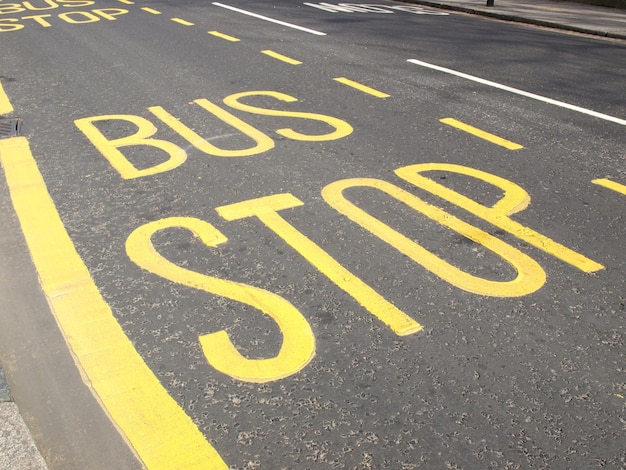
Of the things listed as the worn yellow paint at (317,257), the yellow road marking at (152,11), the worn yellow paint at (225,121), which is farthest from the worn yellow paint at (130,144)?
the yellow road marking at (152,11)

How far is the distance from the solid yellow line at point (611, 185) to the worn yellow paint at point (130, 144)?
10.3 feet

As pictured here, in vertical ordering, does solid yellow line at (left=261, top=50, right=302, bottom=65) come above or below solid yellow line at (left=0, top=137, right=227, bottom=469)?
below

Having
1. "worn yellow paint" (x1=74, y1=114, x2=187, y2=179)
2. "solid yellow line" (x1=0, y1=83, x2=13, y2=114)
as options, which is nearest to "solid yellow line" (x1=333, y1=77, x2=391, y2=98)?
"worn yellow paint" (x1=74, y1=114, x2=187, y2=179)

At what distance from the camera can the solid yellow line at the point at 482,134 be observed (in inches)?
230

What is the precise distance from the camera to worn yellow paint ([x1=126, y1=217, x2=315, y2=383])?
2.97 m

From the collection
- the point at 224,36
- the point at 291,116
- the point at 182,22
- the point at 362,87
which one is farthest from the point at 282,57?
the point at 182,22

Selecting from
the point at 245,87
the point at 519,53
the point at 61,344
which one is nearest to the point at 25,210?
the point at 61,344

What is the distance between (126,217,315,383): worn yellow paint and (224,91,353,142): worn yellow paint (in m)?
1.99

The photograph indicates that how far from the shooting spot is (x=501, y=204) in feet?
15.1

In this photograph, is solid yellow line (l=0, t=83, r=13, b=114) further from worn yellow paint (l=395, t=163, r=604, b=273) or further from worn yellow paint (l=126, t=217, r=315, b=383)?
worn yellow paint (l=395, t=163, r=604, b=273)

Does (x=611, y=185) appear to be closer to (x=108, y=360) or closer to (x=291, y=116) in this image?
(x=291, y=116)

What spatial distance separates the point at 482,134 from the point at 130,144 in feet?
10.1

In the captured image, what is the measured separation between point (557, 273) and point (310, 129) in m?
3.09

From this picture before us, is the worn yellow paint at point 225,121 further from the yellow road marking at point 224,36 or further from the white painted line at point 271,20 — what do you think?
the white painted line at point 271,20
